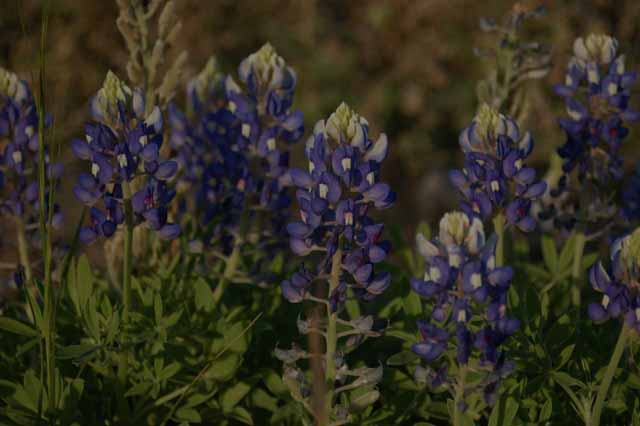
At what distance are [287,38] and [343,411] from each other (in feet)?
16.8

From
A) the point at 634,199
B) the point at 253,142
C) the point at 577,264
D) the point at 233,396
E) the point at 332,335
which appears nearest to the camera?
the point at 332,335

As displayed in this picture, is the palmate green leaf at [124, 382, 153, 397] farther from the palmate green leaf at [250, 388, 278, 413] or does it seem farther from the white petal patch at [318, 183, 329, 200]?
the white petal patch at [318, 183, 329, 200]

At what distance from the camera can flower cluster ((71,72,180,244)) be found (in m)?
2.58

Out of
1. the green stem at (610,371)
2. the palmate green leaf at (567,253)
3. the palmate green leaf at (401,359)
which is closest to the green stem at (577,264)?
the palmate green leaf at (567,253)

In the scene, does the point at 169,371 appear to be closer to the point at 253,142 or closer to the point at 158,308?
the point at 158,308

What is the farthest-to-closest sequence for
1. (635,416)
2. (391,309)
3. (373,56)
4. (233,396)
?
1. (373,56)
2. (391,309)
3. (233,396)
4. (635,416)

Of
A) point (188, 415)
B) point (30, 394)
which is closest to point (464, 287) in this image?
point (188, 415)

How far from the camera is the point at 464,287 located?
2199 millimetres

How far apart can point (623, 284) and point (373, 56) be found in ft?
16.5

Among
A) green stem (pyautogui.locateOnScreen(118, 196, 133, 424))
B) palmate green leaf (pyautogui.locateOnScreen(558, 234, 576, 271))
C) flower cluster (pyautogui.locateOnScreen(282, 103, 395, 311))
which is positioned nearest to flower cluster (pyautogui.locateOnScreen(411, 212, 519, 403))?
flower cluster (pyautogui.locateOnScreen(282, 103, 395, 311))

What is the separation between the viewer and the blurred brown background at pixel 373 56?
660 cm

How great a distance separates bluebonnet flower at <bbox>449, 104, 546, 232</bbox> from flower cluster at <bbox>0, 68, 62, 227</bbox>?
138cm

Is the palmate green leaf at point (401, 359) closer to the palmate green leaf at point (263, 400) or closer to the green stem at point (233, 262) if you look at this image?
the palmate green leaf at point (263, 400)

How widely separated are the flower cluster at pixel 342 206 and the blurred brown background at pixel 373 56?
158 inches
